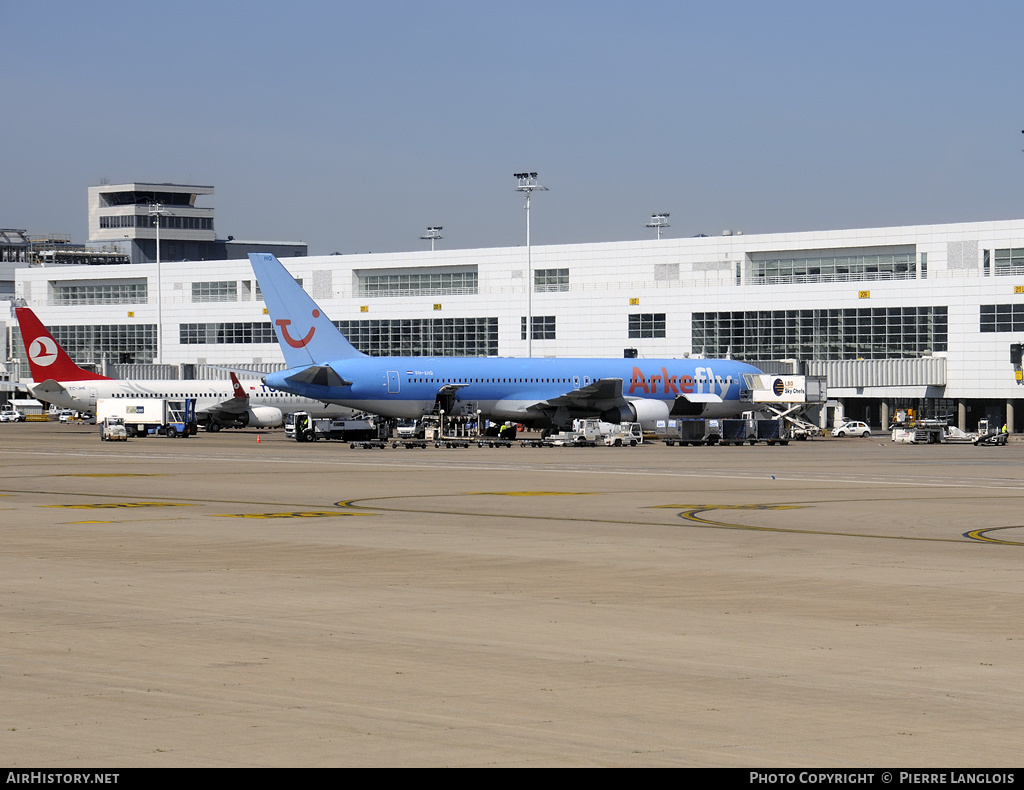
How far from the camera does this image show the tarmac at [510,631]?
36.8 ft

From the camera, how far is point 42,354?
3979 inches

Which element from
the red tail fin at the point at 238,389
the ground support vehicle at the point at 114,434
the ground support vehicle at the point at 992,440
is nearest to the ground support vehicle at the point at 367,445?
the ground support vehicle at the point at 114,434

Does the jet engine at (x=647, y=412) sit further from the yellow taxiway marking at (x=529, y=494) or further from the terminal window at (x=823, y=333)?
the yellow taxiway marking at (x=529, y=494)

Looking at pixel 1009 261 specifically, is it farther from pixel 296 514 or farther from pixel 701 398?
pixel 296 514

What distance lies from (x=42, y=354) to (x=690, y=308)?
51692 mm

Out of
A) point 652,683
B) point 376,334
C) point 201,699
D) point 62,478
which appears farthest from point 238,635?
point 376,334

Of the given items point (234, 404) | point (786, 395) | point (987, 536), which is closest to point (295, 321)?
point (234, 404)

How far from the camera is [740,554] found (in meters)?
25.5

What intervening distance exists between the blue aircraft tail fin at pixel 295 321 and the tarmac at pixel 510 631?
45.3m

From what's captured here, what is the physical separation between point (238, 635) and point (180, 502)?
21488 millimetres

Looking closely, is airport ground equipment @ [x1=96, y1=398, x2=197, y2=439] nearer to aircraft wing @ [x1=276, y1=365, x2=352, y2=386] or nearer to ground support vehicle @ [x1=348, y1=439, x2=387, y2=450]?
aircraft wing @ [x1=276, y1=365, x2=352, y2=386]

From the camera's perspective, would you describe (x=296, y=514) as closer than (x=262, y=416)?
Yes

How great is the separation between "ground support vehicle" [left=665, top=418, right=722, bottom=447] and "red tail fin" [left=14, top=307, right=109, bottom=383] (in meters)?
44.3
